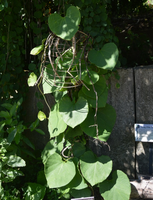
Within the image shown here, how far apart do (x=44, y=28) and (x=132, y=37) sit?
1.04 meters

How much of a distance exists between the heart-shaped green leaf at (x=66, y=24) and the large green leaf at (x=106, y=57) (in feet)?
0.69

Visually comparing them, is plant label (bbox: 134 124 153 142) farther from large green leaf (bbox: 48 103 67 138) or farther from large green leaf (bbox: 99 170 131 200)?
large green leaf (bbox: 48 103 67 138)

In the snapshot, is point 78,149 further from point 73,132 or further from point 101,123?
point 101,123

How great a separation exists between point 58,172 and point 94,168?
9.0 inches

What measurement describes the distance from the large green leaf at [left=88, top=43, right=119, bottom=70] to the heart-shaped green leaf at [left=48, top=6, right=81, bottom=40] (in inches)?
8.3

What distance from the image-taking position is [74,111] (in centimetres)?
132

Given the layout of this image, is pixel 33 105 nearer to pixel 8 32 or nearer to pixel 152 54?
pixel 8 32

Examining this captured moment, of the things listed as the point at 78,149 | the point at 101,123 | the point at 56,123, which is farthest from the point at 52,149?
the point at 101,123

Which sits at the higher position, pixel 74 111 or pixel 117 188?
pixel 74 111

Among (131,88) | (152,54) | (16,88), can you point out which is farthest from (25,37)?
(152,54)

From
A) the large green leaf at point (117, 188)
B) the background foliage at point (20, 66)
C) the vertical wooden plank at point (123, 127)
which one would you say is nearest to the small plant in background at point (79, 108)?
the large green leaf at point (117, 188)

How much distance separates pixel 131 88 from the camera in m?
1.82

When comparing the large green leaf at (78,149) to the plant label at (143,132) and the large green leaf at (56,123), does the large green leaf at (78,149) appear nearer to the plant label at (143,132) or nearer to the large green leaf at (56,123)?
the large green leaf at (56,123)

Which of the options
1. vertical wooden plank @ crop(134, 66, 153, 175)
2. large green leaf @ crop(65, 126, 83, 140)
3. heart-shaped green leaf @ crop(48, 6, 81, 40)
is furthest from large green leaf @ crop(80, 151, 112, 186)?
heart-shaped green leaf @ crop(48, 6, 81, 40)
